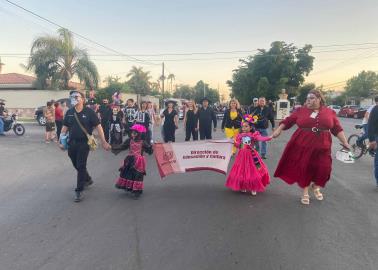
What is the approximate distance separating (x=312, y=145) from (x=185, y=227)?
8.49 feet

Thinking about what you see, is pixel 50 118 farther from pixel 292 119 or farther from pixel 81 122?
pixel 292 119

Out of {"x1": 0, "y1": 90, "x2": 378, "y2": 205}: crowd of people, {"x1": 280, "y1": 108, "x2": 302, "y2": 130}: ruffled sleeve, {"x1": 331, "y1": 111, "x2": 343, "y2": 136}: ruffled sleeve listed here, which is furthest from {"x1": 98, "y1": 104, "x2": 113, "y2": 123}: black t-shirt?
{"x1": 331, "y1": 111, "x2": 343, "y2": 136}: ruffled sleeve

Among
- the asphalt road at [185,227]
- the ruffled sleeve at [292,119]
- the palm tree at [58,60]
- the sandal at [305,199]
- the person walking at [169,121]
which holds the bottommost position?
the asphalt road at [185,227]

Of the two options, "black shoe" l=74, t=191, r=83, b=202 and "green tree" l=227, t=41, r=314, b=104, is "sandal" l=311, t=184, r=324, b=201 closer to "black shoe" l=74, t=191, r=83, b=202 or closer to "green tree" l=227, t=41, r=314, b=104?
"black shoe" l=74, t=191, r=83, b=202

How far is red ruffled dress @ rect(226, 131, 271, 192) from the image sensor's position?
6.48 m

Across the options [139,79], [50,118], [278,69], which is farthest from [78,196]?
[139,79]

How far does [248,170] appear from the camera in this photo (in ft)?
21.6

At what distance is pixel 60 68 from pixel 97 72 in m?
3.60

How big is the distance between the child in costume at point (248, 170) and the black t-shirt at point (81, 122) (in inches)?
106

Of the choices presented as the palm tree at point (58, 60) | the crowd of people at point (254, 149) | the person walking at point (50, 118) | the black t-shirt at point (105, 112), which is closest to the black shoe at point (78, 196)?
the crowd of people at point (254, 149)

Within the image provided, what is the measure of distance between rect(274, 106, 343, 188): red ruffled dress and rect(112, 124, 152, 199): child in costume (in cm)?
268

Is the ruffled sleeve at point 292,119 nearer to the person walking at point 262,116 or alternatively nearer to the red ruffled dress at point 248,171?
the red ruffled dress at point 248,171

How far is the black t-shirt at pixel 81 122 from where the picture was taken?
6.38m

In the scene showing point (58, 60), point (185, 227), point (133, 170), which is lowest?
point (185, 227)
